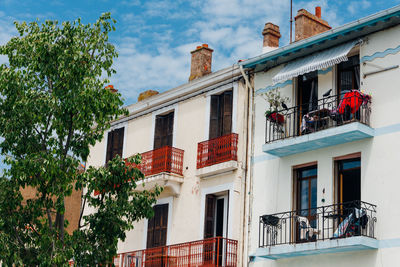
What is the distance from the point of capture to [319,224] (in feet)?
64.2

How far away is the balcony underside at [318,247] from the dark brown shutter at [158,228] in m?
5.19

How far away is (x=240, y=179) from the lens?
22.5 meters

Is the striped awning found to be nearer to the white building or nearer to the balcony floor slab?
the white building

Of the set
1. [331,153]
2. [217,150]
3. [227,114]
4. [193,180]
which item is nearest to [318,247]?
[331,153]

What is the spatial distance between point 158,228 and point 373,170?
916 cm

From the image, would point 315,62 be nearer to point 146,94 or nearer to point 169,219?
point 169,219

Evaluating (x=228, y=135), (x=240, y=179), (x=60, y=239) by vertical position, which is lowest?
(x=60, y=239)

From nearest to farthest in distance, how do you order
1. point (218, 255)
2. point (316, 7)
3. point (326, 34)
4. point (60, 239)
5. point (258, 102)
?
1. point (60, 239)
2. point (326, 34)
3. point (218, 255)
4. point (258, 102)
5. point (316, 7)

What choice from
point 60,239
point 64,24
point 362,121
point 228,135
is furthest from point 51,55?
point 362,121

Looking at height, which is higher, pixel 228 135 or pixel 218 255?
pixel 228 135

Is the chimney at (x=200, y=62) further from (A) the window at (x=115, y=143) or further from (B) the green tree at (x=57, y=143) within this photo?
(B) the green tree at (x=57, y=143)

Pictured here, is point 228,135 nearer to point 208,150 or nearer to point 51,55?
point 208,150

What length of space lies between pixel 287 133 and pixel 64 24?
7204 mm

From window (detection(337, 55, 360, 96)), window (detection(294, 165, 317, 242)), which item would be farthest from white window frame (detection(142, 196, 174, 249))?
window (detection(337, 55, 360, 96))
